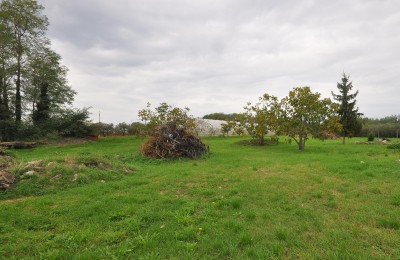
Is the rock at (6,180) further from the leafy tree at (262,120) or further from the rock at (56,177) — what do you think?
the leafy tree at (262,120)

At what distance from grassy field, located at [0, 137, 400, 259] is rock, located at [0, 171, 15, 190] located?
209mm

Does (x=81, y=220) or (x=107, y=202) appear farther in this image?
(x=107, y=202)

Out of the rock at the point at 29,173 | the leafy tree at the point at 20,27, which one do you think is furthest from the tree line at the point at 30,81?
the rock at the point at 29,173

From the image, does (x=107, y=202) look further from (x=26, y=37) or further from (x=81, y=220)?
(x=26, y=37)

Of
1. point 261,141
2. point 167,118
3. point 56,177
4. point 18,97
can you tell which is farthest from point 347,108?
point 18,97

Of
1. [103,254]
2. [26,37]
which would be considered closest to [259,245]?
[103,254]

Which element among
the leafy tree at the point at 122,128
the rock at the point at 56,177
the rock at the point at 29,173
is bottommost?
the rock at the point at 56,177

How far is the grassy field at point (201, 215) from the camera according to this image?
3.33 m

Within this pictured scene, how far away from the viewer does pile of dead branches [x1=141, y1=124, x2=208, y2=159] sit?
12.0 metres

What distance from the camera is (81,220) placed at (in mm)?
4355

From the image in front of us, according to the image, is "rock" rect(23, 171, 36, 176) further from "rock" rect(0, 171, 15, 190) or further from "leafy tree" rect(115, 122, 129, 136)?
"leafy tree" rect(115, 122, 129, 136)

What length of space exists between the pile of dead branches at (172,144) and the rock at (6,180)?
591 centimetres

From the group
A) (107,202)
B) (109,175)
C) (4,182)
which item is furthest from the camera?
(109,175)

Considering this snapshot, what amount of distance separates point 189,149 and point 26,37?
19946mm
